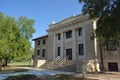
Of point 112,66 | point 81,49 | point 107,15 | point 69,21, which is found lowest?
point 112,66

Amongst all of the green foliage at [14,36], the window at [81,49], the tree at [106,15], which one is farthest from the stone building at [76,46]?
the tree at [106,15]

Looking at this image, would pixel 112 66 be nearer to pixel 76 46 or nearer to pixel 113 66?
pixel 113 66

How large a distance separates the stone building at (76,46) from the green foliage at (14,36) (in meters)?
4.46

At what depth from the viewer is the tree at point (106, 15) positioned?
1437 cm

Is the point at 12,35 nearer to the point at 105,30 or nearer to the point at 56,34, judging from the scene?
the point at 56,34

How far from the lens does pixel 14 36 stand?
3108 cm

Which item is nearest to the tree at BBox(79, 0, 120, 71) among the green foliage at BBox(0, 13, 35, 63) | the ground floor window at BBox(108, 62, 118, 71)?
the ground floor window at BBox(108, 62, 118, 71)

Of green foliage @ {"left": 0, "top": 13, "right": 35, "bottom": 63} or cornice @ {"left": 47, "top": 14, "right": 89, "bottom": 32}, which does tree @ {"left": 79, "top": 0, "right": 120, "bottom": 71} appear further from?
green foliage @ {"left": 0, "top": 13, "right": 35, "bottom": 63}

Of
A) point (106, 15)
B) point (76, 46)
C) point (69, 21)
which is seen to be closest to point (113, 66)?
point (76, 46)

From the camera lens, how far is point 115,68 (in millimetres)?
24000

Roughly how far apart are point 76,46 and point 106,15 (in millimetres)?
16145

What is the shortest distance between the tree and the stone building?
6899 millimetres

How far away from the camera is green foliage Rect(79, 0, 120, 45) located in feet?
47.1

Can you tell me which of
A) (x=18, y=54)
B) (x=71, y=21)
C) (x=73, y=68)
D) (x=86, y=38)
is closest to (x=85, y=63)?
(x=73, y=68)
